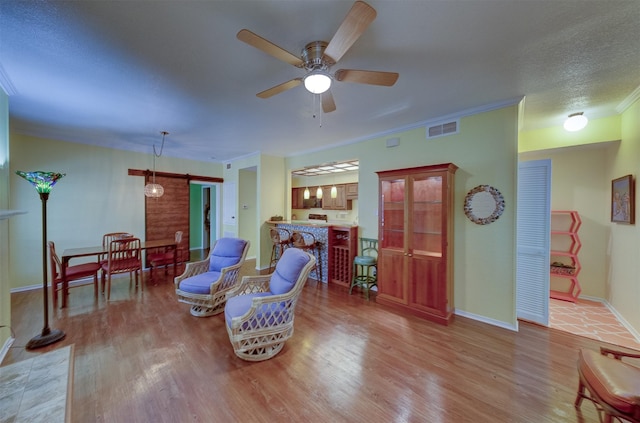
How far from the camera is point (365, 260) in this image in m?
4.01

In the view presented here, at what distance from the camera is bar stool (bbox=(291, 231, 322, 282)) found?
4.72 meters

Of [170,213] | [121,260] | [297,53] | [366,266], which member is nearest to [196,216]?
[170,213]

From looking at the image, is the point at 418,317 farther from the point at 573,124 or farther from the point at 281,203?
the point at 281,203

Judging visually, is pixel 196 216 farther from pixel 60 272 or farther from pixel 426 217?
pixel 426 217

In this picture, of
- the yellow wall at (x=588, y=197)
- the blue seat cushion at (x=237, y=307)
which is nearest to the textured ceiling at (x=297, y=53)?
the yellow wall at (x=588, y=197)

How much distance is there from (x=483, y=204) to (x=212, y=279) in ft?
12.3

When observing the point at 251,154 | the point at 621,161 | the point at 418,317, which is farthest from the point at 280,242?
the point at 621,161

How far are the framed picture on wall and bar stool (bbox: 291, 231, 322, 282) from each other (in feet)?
14.2

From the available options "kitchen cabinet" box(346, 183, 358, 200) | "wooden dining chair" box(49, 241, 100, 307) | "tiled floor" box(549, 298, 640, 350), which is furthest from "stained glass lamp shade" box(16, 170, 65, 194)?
"tiled floor" box(549, 298, 640, 350)

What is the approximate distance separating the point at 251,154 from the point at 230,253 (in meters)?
3.01

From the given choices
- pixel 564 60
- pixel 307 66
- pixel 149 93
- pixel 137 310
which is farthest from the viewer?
pixel 137 310

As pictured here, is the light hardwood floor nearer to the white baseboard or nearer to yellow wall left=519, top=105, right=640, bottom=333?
the white baseboard

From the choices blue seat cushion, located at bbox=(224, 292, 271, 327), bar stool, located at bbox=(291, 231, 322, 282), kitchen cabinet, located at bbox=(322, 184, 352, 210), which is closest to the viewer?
blue seat cushion, located at bbox=(224, 292, 271, 327)

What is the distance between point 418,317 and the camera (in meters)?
3.24
